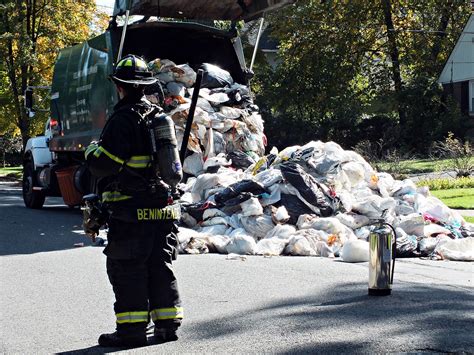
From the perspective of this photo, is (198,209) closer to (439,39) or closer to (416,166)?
(416,166)

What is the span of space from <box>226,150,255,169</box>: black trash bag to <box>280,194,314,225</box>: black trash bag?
2.10m

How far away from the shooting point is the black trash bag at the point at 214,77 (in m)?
14.5

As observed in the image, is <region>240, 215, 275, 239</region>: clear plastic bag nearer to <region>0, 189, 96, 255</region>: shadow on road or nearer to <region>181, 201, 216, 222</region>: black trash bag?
<region>181, 201, 216, 222</region>: black trash bag

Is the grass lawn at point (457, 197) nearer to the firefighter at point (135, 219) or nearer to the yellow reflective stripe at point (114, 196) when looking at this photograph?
the firefighter at point (135, 219)

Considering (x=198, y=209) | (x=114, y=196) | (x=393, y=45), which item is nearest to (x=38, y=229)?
(x=198, y=209)

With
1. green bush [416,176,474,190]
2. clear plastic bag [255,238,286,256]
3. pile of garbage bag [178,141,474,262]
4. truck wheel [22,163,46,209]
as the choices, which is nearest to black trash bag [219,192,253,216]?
pile of garbage bag [178,141,474,262]

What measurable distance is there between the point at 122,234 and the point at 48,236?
7.33m

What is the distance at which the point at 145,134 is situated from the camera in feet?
19.9

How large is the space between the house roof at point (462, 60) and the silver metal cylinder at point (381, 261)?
110 ft

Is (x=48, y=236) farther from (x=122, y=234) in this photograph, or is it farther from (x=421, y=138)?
(x=421, y=138)

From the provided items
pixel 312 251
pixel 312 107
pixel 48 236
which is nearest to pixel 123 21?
pixel 48 236

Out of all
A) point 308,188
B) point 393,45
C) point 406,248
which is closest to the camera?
point 406,248

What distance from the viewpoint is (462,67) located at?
133 feet

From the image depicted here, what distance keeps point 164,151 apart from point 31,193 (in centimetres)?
1261
